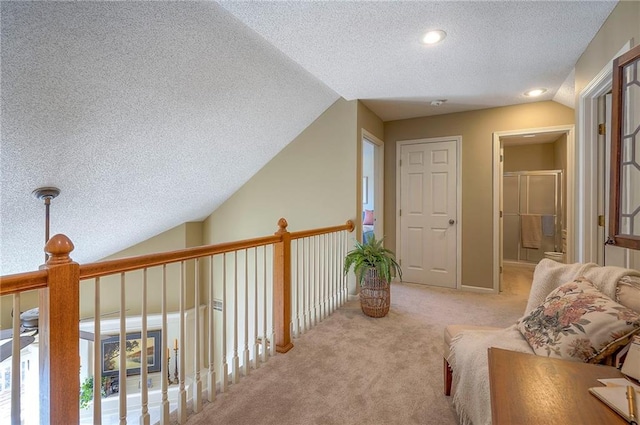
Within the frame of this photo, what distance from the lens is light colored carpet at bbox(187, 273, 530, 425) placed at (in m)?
1.59

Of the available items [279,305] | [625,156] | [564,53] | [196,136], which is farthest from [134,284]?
[564,53]

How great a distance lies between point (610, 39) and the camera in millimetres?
1920

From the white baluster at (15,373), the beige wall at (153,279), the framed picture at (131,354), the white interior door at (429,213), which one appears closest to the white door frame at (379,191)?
the white interior door at (429,213)

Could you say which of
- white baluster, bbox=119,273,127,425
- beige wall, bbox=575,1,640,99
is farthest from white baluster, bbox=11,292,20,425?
beige wall, bbox=575,1,640,99

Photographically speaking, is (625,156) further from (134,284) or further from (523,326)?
(134,284)

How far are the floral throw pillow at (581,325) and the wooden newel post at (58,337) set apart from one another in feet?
5.84

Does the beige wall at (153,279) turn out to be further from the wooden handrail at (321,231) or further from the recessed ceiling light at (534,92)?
the recessed ceiling light at (534,92)

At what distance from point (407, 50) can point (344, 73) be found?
623 millimetres

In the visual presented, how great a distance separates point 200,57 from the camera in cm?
212

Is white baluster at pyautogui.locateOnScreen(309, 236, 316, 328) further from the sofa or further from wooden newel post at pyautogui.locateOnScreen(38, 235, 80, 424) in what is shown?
wooden newel post at pyautogui.locateOnScreen(38, 235, 80, 424)

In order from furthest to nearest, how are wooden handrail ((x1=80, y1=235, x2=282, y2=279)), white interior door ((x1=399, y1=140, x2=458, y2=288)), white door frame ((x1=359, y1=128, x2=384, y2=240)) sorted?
white door frame ((x1=359, y1=128, x2=384, y2=240))
white interior door ((x1=399, y1=140, x2=458, y2=288))
wooden handrail ((x1=80, y1=235, x2=282, y2=279))

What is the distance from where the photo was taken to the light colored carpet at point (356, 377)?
1.59 metres

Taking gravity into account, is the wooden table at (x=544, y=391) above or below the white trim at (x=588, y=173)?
below

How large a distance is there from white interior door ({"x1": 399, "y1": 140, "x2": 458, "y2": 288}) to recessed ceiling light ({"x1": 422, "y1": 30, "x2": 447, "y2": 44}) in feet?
6.49
